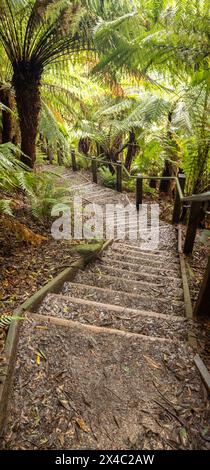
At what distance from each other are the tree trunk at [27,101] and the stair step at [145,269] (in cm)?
188

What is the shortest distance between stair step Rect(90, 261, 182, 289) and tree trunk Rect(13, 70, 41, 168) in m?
1.86

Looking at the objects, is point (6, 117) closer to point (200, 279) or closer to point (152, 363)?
point (200, 279)

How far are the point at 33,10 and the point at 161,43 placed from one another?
5.63 feet

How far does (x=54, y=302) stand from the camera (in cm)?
216

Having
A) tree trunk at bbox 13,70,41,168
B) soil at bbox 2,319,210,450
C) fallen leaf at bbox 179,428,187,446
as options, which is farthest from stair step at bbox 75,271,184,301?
tree trunk at bbox 13,70,41,168

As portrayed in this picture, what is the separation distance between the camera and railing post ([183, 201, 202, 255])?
345 cm

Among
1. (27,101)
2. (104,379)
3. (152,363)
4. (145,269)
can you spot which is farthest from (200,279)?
(27,101)

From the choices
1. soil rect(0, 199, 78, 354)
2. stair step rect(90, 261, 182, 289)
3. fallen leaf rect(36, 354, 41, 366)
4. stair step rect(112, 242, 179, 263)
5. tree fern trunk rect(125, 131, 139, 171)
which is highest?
tree fern trunk rect(125, 131, 139, 171)

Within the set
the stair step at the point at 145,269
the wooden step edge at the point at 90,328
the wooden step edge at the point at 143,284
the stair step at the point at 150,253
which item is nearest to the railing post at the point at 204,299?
the wooden step edge at the point at 90,328

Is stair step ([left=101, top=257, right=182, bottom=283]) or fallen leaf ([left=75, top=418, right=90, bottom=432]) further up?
fallen leaf ([left=75, top=418, right=90, bottom=432])

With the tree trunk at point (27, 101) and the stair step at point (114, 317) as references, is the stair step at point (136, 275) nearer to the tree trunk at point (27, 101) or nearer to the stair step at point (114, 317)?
the stair step at point (114, 317)

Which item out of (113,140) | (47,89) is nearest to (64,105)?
(47,89)

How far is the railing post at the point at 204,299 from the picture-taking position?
210cm

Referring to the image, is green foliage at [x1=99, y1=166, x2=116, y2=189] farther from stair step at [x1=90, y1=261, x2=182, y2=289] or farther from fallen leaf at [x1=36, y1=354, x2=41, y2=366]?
fallen leaf at [x1=36, y1=354, x2=41, y2=366]
